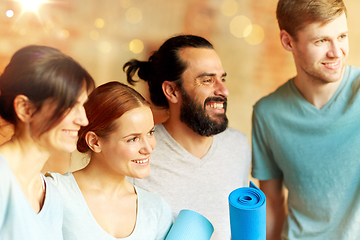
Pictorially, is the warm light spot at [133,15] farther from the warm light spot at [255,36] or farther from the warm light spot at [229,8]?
the warm light spot at [255,36]

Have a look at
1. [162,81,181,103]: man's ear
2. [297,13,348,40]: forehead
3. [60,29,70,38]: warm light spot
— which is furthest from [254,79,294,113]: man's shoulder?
[60,29,70,38]: warm light spot

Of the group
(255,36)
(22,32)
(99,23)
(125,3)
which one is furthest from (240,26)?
(22,32)

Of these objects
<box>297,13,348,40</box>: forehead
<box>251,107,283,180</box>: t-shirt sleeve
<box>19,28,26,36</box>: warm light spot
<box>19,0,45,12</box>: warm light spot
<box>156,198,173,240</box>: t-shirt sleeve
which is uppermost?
<box>297,13,348,40</box>: forehead

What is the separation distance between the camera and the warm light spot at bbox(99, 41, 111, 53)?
84 cm

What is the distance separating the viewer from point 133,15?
937 mm

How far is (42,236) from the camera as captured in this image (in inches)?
22.6

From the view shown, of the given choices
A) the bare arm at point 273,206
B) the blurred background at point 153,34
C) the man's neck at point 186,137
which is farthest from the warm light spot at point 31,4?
the bare arm at point 273,206

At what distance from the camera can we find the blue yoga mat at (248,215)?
75 centimetres

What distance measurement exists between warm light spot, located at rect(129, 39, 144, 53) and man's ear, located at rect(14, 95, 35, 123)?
17.2 inches

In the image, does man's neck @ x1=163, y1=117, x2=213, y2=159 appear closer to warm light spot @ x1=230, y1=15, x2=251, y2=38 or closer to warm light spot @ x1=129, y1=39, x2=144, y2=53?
warm light spot @ x1=129, y1=39, x2=144, y2=53

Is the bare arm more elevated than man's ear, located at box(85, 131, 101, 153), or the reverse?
man's ear, located at box(85, 131, 101, 153)

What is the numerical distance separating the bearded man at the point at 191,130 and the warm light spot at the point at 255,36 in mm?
290

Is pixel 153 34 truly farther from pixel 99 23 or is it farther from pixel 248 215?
pixel 248 215

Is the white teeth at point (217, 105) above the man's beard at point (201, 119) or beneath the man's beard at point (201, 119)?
above
